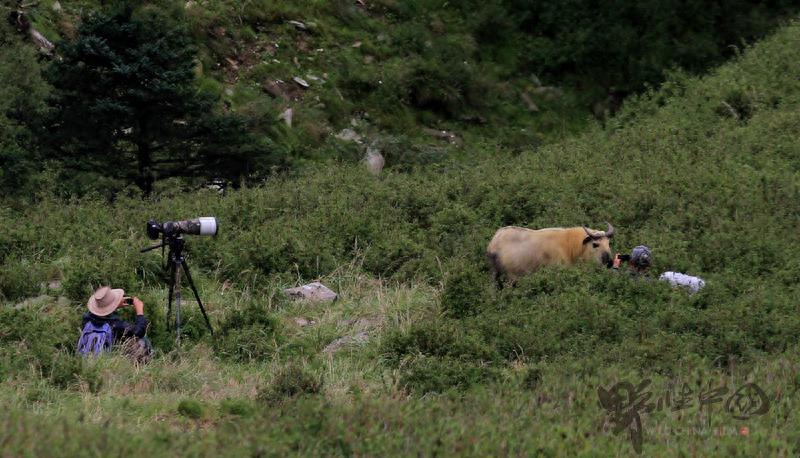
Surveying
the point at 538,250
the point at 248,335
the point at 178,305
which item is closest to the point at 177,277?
the point at 178,305

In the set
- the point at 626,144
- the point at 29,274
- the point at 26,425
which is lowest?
the point at 626,144

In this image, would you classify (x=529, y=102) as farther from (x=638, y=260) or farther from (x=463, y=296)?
(x=463, y=296)

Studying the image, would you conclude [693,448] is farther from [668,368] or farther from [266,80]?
[266,80]

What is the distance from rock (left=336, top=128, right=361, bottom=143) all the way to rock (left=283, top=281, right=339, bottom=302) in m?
12.2

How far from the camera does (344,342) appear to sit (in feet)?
38.5

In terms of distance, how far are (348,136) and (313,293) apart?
12704mm

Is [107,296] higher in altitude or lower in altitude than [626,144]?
higher

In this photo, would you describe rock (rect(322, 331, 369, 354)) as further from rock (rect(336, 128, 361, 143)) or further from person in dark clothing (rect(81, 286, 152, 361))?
rock (rect(336, 128, 361, 143))

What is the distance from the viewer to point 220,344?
1150 centimetres

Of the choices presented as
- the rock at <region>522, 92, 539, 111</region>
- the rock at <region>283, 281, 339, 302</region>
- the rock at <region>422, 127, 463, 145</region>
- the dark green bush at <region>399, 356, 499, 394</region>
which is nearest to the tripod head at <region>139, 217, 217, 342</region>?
the rock at <region>283, 281, 339, 302</region>

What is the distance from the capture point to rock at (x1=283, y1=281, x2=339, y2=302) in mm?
13094

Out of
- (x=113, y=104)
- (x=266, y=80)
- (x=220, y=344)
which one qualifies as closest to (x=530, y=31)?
(x=266, y=80)

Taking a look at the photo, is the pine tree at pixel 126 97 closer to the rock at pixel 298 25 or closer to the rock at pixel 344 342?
the rock at pixel 344 342

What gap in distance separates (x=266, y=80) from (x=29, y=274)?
13.4 metres
